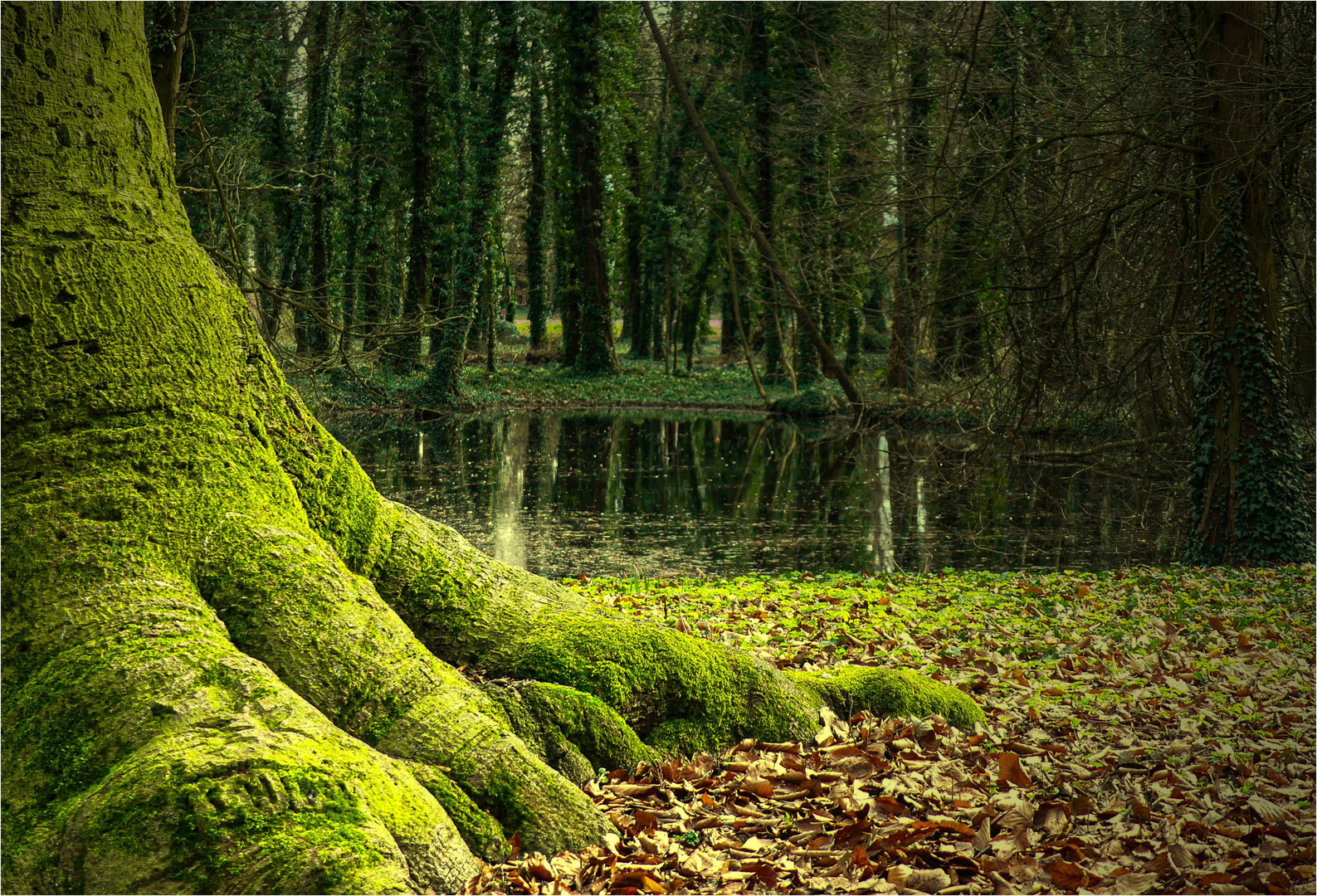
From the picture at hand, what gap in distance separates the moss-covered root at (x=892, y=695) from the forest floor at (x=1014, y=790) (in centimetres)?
9

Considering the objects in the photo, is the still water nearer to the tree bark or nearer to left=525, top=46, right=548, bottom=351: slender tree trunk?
the tree bark

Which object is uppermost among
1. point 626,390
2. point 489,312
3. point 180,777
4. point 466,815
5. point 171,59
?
point 171,59

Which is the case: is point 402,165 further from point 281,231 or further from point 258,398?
point 258,398

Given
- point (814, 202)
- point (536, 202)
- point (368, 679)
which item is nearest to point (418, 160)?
point (536, 202)

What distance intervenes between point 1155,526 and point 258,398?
12.8m

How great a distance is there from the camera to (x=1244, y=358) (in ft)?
31.2

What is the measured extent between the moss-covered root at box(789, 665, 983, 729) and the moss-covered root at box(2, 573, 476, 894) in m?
2.22

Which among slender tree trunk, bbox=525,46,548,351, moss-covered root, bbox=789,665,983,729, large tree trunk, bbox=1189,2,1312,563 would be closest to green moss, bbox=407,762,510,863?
moss-covered root, bbox=789,665,983,729

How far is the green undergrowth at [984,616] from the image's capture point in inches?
229

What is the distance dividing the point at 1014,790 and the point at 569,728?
1.80m

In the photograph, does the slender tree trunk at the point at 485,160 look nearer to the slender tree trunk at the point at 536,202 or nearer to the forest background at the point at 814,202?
the forest background at the point at 814,202

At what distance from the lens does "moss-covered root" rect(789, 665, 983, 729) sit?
4.52 meters

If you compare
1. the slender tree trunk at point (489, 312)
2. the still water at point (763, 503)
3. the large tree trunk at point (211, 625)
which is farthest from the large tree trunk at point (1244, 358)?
the slender tree trunk at point (489, 312)

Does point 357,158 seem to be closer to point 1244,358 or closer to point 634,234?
point 634,234
